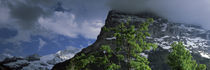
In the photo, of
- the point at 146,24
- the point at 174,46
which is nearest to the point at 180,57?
the point at 174,46

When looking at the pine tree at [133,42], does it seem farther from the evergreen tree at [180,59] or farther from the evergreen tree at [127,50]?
the evergreen tree at [180,59]

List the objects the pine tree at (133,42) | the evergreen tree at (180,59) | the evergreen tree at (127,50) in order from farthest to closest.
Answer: the evergreen tree at (180,59)
the pine tree at (133,42)
the evergreen tree at (127,50)

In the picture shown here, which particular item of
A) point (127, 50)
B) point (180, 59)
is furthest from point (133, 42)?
point (180, 59)

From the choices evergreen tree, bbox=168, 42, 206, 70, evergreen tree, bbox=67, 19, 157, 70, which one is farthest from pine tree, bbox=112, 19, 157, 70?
evergreen tree, bbox=168, 42, 206, 70

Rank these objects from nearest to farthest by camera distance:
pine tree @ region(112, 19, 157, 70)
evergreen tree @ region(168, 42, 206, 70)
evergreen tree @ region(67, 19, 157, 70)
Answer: evergreen tree @ region(67, 19, 157, 70)
pine tree @ region(112, 19, 157, 70)
evergreen tree @ region(168, 42, 206, 70)

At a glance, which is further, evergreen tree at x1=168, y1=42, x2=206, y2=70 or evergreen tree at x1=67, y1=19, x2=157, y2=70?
evergreen tree at x1=168, y1=42, x2=206, y2=70

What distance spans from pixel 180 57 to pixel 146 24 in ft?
93.3

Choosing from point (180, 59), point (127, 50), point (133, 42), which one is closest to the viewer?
point (133, 42)

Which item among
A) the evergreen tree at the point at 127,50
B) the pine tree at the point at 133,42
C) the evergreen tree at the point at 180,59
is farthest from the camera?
the evergreen tree at the point at 180,59

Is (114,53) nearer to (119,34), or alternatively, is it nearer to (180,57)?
(119,34)

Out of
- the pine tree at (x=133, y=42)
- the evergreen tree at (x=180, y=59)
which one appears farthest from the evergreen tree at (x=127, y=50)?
the evergreen tree at (x=180, y=59)

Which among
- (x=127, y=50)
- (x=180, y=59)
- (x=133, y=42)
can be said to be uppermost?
(x=133, y=42)

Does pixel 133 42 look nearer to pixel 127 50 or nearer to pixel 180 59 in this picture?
pixel 127 50

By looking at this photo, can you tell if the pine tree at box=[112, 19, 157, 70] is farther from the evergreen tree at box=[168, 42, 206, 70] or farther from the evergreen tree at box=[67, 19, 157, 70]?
the evergreen tree at box=[168, 42, 206, 70]
